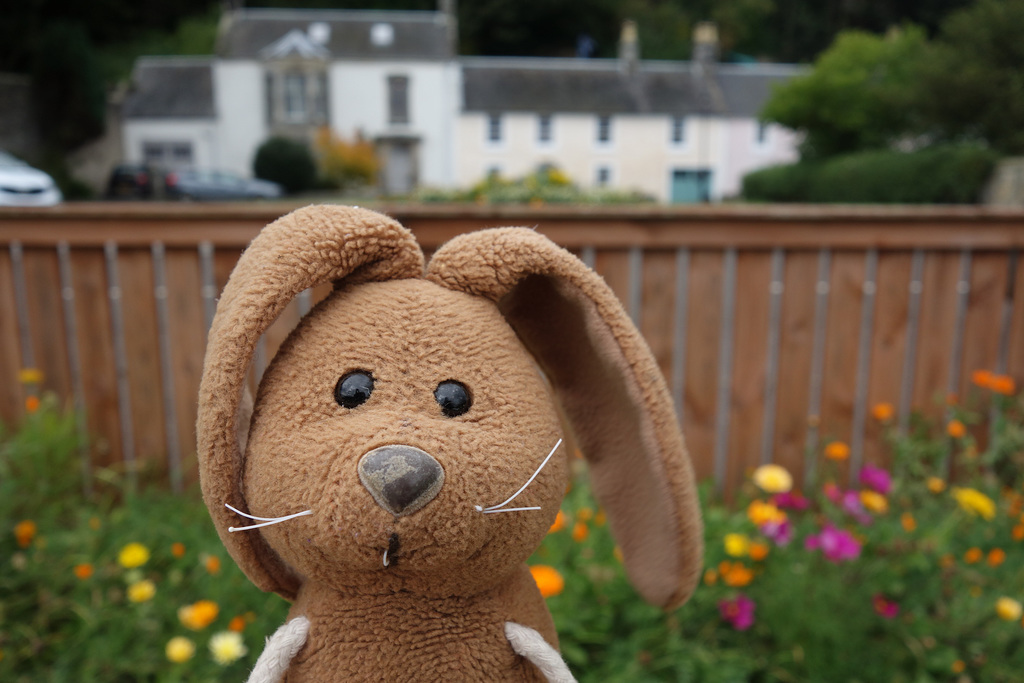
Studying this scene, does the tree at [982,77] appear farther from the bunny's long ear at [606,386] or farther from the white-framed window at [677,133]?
the bunny's long ear at [606,386]

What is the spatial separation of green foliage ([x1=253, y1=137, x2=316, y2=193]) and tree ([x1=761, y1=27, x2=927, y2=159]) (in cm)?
1383

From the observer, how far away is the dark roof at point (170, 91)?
23016 mm

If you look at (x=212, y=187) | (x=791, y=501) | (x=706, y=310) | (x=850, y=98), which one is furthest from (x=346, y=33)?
(x=791, y=501)

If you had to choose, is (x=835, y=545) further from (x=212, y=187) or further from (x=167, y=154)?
(x=167, y=154)

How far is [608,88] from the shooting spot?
2480 cm

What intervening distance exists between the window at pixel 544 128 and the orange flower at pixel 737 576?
23.5 metres

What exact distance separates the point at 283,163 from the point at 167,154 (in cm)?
574

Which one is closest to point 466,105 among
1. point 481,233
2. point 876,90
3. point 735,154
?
point 735,154

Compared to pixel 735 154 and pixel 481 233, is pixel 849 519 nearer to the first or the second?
pixel 481 233

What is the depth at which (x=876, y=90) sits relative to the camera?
17.2 metres

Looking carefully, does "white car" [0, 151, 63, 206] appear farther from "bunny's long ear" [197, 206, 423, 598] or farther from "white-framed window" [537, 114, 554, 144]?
"white-framed window" [537, 114, 554, 144]

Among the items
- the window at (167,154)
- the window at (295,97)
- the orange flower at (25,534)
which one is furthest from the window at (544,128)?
the orange flower at (25,534)

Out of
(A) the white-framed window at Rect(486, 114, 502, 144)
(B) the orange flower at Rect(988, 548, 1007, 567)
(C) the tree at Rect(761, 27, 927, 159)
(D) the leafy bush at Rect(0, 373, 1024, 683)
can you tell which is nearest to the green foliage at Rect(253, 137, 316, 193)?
(A) the white-framed window at Rect(486, 114, 502, 144)

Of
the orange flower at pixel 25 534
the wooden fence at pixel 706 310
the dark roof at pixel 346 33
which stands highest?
the dark roof at pixel 346 33
